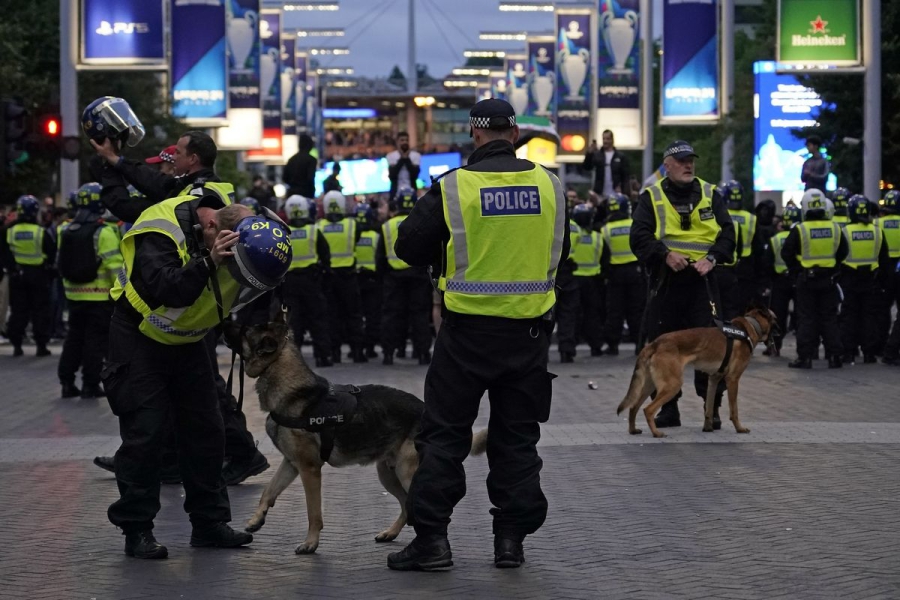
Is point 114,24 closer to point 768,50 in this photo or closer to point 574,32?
point 574,32

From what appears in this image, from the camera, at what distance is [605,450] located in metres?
11.4

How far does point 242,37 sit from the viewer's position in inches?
1358

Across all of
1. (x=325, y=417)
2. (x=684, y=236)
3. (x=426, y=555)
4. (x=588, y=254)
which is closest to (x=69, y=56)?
(x=588, y=254)

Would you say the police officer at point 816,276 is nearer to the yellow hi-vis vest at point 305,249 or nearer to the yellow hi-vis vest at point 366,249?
the yellow hi-vis vest at point 366,249

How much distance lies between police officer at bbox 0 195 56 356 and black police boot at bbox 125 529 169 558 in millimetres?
13966

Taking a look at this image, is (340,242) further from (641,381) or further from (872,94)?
(872,94)

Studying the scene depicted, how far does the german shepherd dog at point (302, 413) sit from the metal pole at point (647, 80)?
2630 centimetres

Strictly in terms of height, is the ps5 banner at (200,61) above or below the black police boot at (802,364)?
above

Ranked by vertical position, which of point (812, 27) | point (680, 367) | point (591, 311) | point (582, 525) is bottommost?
point (582, 525)

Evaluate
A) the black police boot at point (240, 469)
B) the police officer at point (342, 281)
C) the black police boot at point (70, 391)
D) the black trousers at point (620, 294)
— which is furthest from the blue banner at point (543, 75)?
the black police boot at point (240, 469)

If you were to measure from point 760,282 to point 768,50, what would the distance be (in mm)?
26256

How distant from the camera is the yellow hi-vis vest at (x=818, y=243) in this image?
18.8m

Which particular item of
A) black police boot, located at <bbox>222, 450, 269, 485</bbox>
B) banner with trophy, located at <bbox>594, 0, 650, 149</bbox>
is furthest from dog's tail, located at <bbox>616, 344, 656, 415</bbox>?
banner with trophy, located at <bbox>594, 0, 650, 149</bbox>

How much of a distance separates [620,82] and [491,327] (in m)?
27.0
